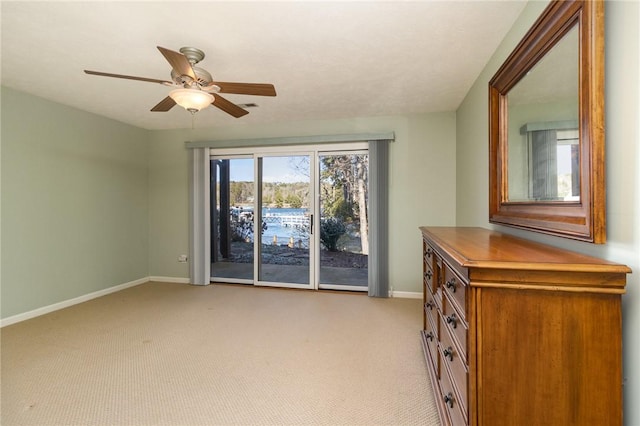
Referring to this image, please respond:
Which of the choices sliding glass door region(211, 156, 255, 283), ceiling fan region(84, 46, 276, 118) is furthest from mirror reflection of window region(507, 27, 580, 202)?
sliding glass door region(211, 156, 255, 283)

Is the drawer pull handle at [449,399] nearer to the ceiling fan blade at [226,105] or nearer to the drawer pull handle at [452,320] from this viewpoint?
the drawer pull handle at [452,320]

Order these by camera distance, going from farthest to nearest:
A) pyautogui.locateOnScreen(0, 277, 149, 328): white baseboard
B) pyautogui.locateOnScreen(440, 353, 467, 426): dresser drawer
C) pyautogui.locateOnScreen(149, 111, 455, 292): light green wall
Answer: pyautogui.locateOnScreen(149, 111, 455, 292): light green wall, pyautogui.locateOnScreen(0, 277, 149, 328): white baseboard, pyautogui.locateOnScreen(440, 353, 467, 426): dresser drawer

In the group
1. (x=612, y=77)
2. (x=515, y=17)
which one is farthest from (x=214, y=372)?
(x=515, y=17)

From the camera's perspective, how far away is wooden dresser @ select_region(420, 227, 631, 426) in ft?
2.95

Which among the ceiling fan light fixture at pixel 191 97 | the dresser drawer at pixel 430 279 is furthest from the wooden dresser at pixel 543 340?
the ceiling fan light fixture at pixel 191 97

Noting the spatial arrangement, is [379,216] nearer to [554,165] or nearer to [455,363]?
[554,165]

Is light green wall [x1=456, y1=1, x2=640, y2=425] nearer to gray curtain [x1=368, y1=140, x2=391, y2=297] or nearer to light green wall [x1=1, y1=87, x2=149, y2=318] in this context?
gray curtain [x1=368, y1=140, x2=391, y2=297]

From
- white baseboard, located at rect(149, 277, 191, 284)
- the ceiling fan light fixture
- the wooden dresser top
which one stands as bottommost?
white baseboard, located at rect(149, 277, 191, 284)

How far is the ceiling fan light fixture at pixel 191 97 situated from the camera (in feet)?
6.42

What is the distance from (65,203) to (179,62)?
3032mm

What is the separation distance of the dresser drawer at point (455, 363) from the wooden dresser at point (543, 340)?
0.22 ft

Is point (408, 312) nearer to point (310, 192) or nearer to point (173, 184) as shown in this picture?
point (310, 192)

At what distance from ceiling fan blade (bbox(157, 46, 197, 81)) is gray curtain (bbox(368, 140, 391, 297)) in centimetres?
253

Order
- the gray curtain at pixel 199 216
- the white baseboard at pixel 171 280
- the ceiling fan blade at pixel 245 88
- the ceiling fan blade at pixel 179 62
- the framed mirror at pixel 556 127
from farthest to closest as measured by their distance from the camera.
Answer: the white baseboard at pixel 171 280
the gray curtain at pixel 199 216
the ceiling fan blade at pixel 245 88
the ceiling fan blade at pixel 179 62
the framed mirror at pixel 556 127
